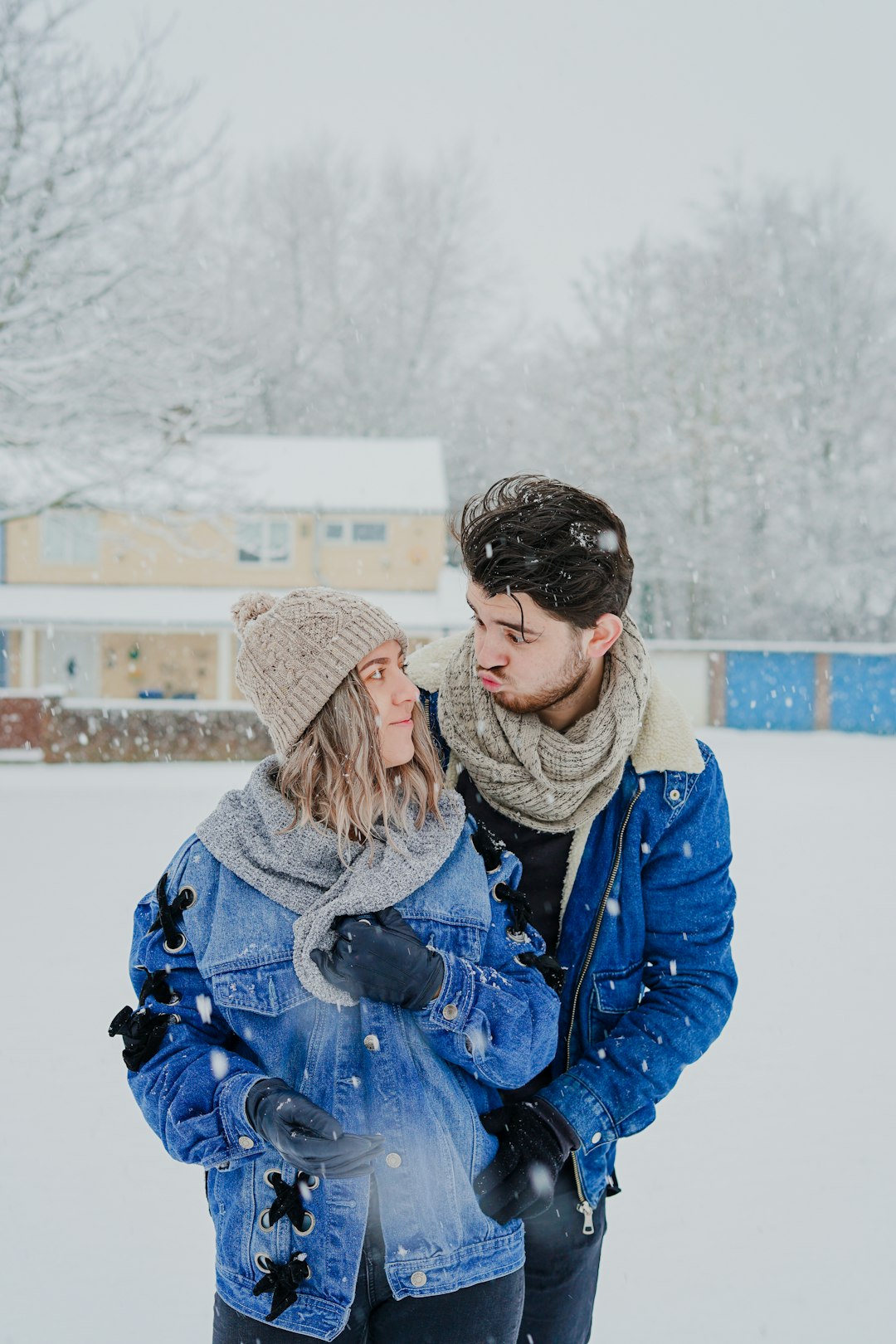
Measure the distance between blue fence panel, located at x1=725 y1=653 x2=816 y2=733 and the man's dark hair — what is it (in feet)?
Result: 76.5

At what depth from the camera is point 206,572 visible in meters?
24.0

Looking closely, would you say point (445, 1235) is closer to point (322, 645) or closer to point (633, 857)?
point (633, 857)

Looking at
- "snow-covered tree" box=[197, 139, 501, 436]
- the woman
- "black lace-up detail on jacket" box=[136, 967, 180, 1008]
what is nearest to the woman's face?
the woman

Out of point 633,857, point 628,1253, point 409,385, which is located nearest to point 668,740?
point 633,857

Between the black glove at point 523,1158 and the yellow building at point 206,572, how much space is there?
64.9 ft

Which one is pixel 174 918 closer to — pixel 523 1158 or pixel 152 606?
pixel 523 1158

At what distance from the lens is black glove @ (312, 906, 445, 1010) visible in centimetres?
160

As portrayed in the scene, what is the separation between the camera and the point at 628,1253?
349 centimetres

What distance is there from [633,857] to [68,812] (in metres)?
11.2

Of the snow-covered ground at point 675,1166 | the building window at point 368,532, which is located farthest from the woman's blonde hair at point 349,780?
the building window at point 368,532

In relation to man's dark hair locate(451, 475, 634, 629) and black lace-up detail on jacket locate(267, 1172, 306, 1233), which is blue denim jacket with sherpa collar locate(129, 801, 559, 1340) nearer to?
black lace-up detail on jacket locate(267, 1172, 306, 1233)

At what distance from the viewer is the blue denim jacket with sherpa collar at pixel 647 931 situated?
76.0 inches

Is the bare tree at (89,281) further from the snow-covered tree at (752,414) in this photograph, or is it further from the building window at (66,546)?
the snow-covered tree at (752,414)

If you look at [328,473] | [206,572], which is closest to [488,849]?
[206,572]
